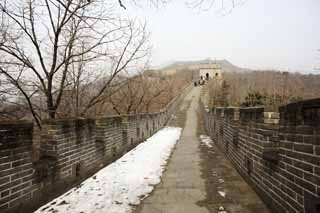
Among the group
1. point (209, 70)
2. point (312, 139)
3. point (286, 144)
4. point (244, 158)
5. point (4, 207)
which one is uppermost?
point (209, 70)

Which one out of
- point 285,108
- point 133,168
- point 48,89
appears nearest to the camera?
point 285,108

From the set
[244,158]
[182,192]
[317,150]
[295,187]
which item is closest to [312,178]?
[317,150]

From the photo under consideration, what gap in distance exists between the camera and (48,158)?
3566mm

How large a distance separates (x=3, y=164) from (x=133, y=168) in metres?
3.25

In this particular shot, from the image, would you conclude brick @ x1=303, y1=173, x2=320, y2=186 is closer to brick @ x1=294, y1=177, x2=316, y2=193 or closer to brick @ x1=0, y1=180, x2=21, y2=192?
brick @ x1=294, y1=177, x2=316, y2=193

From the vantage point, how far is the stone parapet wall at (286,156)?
2178 millimetres

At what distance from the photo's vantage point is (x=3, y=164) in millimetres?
2535

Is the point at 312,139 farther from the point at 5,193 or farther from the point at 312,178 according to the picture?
the point at 5,193

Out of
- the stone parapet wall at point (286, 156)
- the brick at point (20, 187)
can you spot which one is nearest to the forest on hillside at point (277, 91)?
the stone parapet wall at point (286, 156)

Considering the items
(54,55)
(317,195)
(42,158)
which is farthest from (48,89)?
(317,195)

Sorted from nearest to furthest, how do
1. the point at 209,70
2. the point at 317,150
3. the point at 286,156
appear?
→ the point at 317,150
the point at 286,156
the point at 209,70

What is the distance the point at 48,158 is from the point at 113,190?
118 centimetres

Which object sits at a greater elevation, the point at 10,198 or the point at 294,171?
the point at 294,171

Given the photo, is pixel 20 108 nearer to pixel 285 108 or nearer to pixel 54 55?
pixel 54 55
